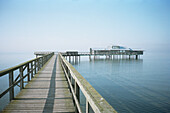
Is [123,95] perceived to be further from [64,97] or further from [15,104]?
[15,104]

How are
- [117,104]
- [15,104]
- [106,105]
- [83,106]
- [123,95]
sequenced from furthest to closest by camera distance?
[123,95] → [117,104] → [83,106] → [15,104] → [106,105]

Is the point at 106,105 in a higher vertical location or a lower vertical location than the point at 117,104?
higher

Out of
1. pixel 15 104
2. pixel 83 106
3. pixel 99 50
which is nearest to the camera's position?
pixel 15 104

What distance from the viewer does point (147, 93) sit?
1418 centimetres

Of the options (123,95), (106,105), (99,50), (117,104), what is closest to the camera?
(106,105)

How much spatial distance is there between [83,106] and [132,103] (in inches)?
160

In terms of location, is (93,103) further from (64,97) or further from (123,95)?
(123,95)

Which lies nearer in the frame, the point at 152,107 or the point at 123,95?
the point at 152,107

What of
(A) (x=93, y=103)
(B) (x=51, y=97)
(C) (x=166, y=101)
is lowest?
(C) (x=166, y=101)

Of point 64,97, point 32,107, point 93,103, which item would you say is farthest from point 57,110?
point 93,103

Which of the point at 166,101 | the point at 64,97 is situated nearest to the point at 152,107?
the point at 166,101

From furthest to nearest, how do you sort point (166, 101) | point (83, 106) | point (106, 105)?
point (166, 101) < point (83, 106) < point (106, 105)

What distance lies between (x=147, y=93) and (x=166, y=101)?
223 centimetres

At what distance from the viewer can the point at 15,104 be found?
3.94 m
